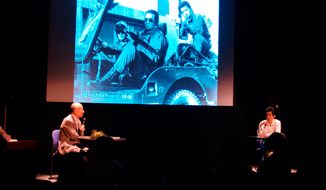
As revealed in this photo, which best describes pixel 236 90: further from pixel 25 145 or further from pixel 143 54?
pixel 25 145

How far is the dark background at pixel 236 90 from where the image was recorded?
6.24 meters

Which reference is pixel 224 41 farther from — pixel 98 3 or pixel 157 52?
pixel 98 3

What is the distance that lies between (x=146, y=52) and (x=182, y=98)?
50.2 inches

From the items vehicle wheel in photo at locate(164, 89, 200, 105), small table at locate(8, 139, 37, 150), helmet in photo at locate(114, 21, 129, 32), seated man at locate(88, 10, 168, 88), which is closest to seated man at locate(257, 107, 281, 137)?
vehicle wheel in photo at locate(164, 89, 200, 105)

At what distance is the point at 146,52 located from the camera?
6633 millimetres

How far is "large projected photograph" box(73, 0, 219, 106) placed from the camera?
20.5ft

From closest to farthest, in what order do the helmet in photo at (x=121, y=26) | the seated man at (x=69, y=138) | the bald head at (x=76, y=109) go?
the seated man at (x=69, y=138) → the bald head at (x=76, y=109) → the helmet in photo at (x=121, y=26)

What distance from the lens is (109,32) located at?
6340mm

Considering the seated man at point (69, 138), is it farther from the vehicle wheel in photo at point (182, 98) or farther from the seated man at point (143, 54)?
the vehicle wheel in photo at point (182, 98)

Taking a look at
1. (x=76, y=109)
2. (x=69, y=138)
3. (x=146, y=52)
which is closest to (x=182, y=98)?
(x=146, y=52)

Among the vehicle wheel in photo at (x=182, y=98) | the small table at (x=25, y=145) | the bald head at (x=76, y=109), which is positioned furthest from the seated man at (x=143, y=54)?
the small table at (x=25, y=145)

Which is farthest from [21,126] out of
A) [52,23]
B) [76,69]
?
[52,23]

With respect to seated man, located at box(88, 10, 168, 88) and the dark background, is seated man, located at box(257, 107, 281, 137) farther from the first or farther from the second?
seated man, located at box(88, 10, 168, 88)

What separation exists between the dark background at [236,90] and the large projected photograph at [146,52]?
402 millimetres
